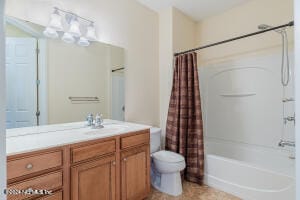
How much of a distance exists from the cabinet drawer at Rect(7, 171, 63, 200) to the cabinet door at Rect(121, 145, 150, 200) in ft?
1.88

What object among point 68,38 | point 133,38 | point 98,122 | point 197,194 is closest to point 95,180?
point 98,122

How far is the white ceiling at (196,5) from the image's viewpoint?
255cm

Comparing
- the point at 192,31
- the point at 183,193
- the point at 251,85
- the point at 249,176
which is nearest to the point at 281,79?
the point at 251,85

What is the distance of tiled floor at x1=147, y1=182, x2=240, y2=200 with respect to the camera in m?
2.02

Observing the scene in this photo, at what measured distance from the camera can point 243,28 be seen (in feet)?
8.82

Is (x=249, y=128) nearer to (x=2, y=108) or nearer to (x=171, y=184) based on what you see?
(x=171, y=184)

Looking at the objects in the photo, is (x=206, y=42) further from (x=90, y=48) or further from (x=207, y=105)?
(x=90, y=48)

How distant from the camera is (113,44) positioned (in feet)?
7.25

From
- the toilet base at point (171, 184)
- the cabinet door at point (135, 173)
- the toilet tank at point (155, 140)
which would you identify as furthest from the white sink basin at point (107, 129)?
the toilet base at point (171, 184)

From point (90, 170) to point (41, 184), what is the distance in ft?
1.14

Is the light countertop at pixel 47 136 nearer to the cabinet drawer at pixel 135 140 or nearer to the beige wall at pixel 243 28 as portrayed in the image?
the cabinet drawer at pixel 135 140

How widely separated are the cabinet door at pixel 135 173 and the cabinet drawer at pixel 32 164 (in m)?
0.60

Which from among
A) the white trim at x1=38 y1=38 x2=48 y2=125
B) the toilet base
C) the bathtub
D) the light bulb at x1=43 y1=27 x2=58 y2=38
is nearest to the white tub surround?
the bathtub

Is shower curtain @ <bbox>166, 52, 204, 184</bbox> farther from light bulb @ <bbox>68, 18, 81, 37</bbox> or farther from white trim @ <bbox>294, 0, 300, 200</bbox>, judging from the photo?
white trim @ <bbox>294, 0, 300, 200</bbox>
